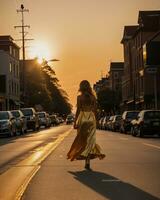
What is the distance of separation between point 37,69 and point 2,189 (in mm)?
108021

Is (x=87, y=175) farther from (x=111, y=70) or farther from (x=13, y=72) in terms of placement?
(x=111, y=70)

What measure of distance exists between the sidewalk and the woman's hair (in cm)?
164

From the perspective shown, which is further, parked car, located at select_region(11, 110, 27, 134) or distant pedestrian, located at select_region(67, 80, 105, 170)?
parked car, located at select_region(11, 110, 27, 134)

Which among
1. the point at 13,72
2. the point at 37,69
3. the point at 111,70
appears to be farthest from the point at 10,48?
the point at 111,70

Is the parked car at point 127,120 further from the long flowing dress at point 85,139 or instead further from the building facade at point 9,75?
the building facade at point 9,75

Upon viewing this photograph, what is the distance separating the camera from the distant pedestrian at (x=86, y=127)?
14391 mm

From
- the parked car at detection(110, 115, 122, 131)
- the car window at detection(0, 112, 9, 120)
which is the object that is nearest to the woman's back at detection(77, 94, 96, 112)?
the car window at detection(0, 112, 9, 120)

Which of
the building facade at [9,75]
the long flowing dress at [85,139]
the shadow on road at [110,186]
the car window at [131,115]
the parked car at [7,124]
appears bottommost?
the shadow on road at [110,186]

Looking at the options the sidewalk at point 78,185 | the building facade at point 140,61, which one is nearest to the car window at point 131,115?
the sidewalk at point 78,185

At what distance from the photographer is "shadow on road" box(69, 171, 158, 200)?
10.2m

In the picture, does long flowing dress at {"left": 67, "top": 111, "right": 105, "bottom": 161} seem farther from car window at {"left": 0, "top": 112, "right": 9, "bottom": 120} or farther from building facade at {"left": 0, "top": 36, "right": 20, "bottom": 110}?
Result: building facade at {"left": 0, "top": 36, "right": 20, "bottom": 110}

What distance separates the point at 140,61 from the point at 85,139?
73.7 m

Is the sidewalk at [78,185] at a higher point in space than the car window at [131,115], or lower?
lower

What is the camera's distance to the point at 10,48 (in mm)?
102625
